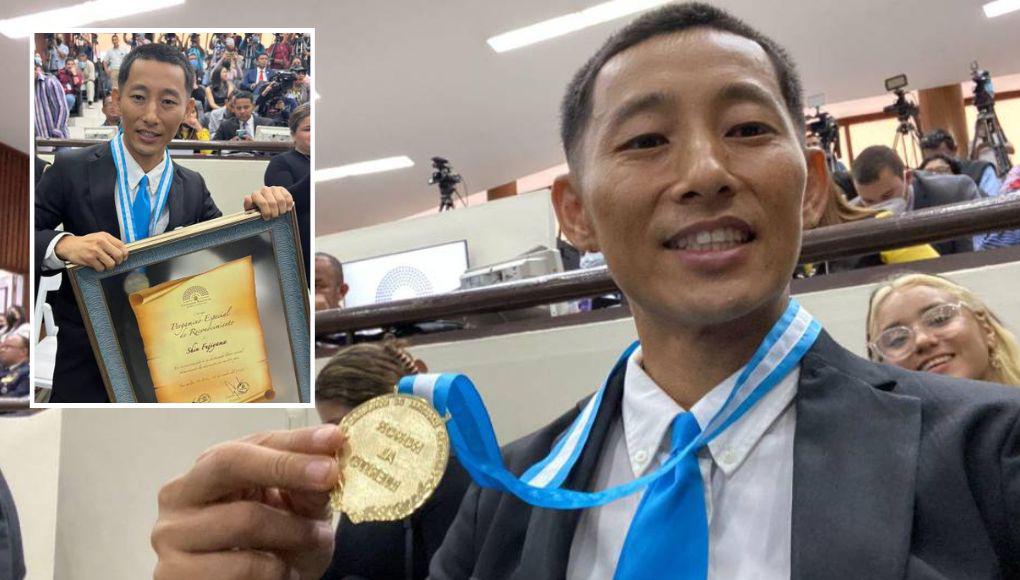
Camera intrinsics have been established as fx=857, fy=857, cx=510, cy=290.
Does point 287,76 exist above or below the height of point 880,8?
below

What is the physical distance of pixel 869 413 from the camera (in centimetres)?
72

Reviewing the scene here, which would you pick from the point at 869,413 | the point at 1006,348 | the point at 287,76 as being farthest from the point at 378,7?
the point at 869,413

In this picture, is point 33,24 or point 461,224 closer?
point 461,224

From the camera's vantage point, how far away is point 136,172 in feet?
2.96

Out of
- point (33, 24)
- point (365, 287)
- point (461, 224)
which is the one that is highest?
point (33, 24)

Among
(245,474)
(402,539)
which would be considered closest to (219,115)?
(245,474)

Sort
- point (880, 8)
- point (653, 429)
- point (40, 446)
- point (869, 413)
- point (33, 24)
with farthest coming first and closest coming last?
point (880, 8), point (33, 24), point (40, 446), point (653, 429), point (869, 413)

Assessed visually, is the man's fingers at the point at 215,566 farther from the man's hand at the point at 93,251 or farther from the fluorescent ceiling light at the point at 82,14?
the fluorescent ceiling light at the point at 82,14

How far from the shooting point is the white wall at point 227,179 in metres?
0.90

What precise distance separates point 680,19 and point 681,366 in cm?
37

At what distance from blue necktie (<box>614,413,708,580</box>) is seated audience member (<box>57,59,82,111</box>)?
0.69 metres

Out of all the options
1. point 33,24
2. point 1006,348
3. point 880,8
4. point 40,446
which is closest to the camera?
point 1006,348

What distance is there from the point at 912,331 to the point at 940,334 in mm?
57

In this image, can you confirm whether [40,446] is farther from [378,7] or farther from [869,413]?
[378,7]
